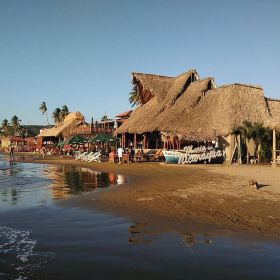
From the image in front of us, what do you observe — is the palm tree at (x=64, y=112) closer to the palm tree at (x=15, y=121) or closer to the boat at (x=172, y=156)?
the palm tree at (x=15, y=121)

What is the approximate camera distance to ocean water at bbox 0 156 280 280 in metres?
4.95

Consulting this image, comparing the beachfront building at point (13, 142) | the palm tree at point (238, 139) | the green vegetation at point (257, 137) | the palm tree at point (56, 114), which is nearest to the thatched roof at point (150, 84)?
the palm tree at point (238, 139)

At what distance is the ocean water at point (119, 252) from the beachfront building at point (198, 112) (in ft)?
62.3

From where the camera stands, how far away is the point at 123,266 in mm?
5203

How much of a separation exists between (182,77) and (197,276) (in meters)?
32.2

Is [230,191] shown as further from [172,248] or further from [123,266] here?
[123,266]

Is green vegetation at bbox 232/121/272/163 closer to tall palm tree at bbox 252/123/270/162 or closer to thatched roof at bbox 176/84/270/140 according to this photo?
tall palm tree at bbox 252/123/270/162

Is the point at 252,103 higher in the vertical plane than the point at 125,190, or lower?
higher

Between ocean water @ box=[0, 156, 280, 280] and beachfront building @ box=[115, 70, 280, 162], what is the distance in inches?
748

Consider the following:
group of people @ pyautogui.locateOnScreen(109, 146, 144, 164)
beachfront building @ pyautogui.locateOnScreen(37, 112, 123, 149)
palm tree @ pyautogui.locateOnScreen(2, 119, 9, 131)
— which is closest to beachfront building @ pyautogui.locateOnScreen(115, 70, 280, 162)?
group of people @ pyautogui.locateOnScreen(109, 146, 144, 164)

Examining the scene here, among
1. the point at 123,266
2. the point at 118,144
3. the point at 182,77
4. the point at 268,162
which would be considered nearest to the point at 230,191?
the point at 123,266

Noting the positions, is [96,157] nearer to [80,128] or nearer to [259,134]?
[259,134]

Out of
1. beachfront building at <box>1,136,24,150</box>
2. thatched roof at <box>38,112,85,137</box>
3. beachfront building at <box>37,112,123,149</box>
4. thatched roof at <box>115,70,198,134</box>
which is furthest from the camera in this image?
beachfront building at <box>1,136,24,150</box>

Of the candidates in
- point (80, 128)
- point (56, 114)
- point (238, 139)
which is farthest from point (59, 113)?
point (238, 139)
